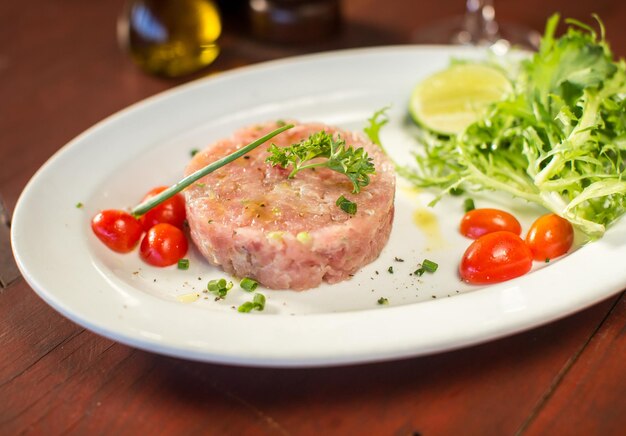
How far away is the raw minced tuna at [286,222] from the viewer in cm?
320

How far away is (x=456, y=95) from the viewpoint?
14.4 ft

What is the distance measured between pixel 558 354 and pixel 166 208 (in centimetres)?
197

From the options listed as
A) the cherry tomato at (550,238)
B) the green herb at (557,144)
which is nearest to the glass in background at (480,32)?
the green herb at (557,144)

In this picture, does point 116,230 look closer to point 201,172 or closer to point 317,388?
point 201,172

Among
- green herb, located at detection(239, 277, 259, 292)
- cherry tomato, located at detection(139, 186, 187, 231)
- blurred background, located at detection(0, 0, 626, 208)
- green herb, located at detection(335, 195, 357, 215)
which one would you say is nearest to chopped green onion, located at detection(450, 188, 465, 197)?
green herb, located at detection(335, 195, 357, 215)

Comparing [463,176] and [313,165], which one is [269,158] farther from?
[463,176]

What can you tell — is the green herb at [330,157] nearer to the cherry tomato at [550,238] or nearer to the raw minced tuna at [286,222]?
the raw minced tuna at [286,222]

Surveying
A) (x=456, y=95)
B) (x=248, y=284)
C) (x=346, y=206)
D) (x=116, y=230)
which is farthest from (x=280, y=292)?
(x=456, y=95)

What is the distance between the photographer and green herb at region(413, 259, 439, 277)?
3430mm

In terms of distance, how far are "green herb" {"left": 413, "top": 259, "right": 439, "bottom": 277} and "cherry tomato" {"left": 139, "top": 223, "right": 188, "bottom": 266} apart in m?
1.13

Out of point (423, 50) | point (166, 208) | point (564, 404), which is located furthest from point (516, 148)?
point (166, 208)

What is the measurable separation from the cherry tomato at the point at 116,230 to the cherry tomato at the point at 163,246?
0.07m

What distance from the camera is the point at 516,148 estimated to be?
13.0ft

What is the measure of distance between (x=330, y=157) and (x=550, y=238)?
43.1 inches
